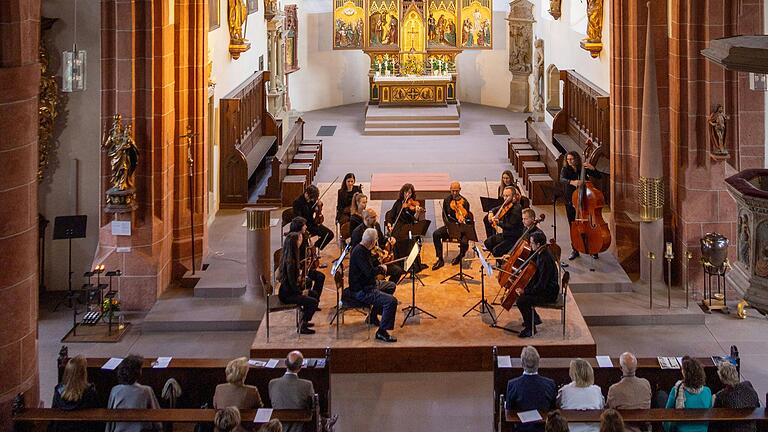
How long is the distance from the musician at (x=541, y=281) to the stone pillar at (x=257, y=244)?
3.58 m

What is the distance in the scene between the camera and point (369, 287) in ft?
39.2

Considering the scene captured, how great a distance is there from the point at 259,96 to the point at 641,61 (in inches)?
374

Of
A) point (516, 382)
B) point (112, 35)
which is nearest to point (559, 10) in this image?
point (112, 35)

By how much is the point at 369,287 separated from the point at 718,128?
5081 millimetres

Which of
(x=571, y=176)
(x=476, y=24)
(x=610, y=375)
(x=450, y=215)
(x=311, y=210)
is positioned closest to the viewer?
(x=610, y=375)

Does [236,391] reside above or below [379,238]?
below

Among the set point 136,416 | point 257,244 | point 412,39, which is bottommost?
point 136,416

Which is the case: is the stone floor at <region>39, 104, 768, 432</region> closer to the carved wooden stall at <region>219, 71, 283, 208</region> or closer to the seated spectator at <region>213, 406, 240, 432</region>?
the carved wooden stall at <region>219, 71, 283, 208</region>

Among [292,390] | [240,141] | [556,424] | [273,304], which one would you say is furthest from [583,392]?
[240,141]

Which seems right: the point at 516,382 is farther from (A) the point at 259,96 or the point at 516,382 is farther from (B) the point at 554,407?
(A) the point at 259,96

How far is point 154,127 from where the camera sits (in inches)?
541

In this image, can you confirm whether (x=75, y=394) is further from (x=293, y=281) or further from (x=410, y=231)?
(x=410, y=231)

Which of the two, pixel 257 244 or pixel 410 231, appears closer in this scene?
pixel 257 244

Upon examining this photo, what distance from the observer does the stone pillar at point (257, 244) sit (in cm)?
1363
